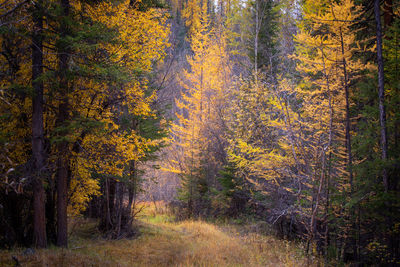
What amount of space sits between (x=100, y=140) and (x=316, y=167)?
675 cm

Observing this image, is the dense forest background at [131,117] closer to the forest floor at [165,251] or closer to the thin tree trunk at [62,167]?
the thin tree trunk at [62,167]

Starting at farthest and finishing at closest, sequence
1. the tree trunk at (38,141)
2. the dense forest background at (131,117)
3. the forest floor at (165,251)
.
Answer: the tree trunk at (38,141), the dense forest background at (131,117), the forest floor at (165,251)

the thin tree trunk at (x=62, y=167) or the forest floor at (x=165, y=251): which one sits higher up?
the thin tree trunk at (x=62, y=167)

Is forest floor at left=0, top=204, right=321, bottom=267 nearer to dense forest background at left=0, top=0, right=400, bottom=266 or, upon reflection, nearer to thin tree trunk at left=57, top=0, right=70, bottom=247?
thin tree trunk at left=57, top=0, right=70, bottom=247

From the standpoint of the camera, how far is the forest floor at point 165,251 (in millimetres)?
6895

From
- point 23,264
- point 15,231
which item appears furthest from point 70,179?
point 23,264

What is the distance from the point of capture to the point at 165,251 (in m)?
10.0

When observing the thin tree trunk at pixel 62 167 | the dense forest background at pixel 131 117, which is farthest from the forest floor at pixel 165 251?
the dense forest background at pixel 131 117

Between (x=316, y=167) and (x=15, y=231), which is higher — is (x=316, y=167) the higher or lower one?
the higher one

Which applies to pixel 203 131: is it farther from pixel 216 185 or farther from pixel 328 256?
pixel 328 256

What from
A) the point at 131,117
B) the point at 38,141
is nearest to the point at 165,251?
the point at 131,117

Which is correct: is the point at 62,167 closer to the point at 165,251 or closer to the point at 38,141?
the point at 38,141

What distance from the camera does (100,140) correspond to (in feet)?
27.1

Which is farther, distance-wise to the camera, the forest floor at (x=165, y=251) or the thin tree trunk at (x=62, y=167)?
the thin tree trunk at (x=62, y=167)
